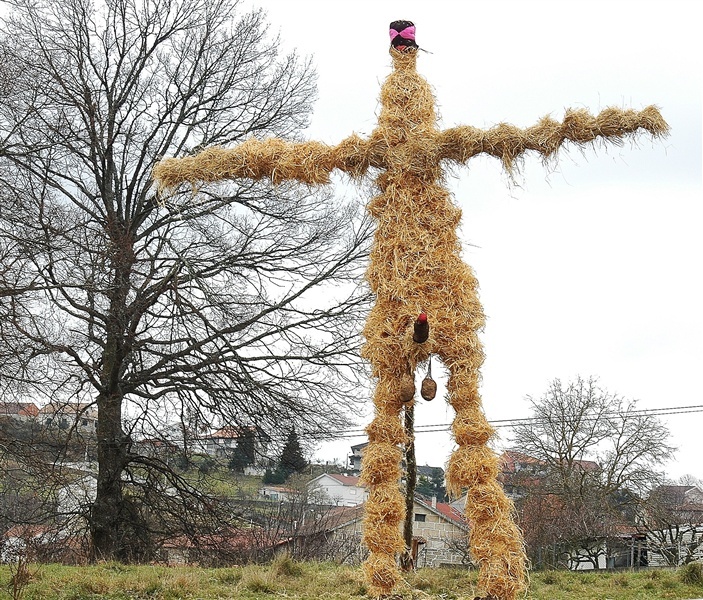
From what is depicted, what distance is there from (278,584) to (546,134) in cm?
501

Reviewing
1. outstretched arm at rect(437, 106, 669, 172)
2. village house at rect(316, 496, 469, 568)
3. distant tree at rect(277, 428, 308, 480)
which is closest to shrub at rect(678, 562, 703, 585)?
village house at rect(316, 496, 469, 568)

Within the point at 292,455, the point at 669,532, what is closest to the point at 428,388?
the point at 292,455

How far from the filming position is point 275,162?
5.09 meters

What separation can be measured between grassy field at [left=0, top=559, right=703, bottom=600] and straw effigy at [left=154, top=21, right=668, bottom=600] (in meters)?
2.43

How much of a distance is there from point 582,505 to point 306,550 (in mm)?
6511

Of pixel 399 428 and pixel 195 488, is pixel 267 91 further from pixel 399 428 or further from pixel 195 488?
pixel 399 428

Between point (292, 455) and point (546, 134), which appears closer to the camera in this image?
point (546, 134)

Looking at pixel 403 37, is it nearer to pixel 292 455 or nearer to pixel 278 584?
pixel 278 584

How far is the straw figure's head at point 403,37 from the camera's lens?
5141 millimetres

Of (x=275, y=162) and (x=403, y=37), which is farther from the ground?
(x=403, y=37)

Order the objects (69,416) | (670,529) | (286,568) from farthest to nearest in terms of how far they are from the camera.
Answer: (670,529)
(69,416)
(286,568)

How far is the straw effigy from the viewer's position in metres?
4.33

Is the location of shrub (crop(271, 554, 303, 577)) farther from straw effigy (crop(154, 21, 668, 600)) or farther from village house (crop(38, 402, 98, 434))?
straw effigy (crop(154, 21, 668, 600))

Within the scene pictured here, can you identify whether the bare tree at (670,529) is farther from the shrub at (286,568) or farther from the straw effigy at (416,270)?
the straw effigy at (416,270)
